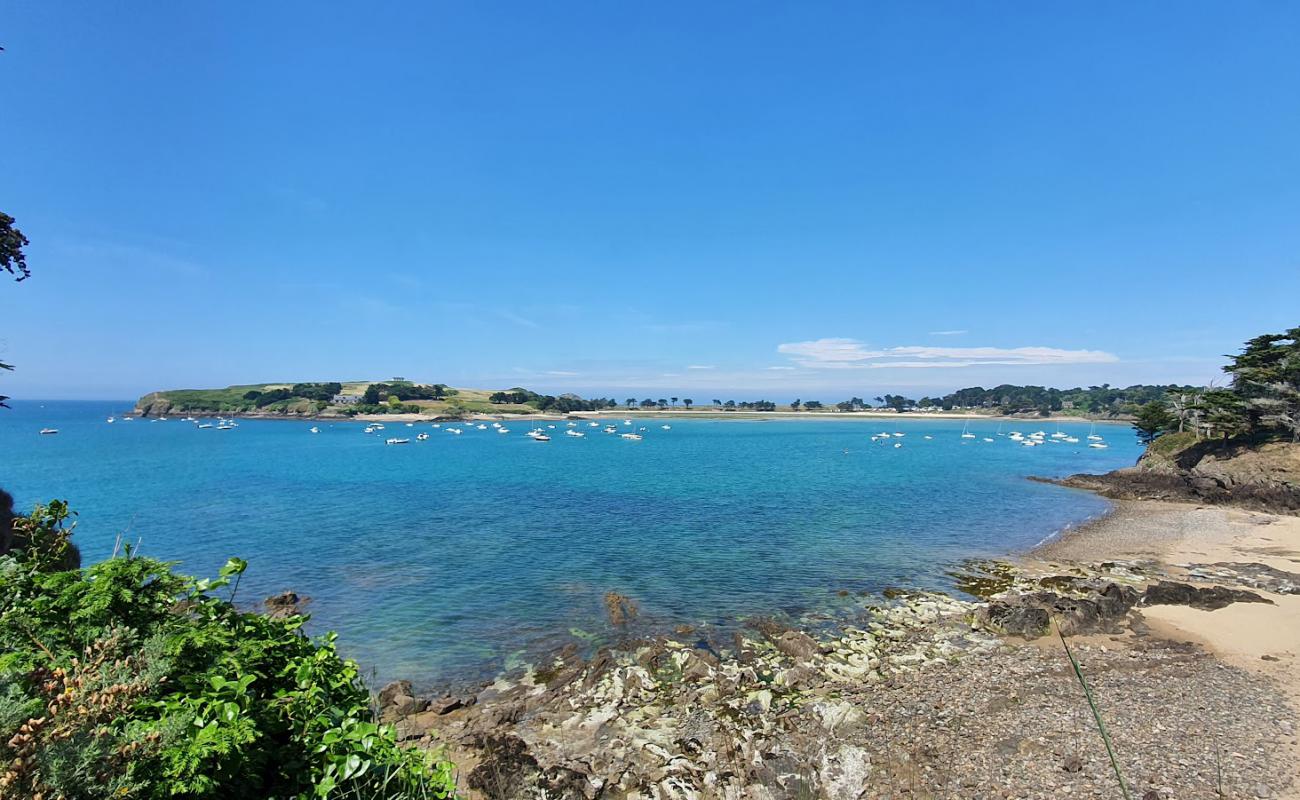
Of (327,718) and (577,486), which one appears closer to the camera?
(327,718)

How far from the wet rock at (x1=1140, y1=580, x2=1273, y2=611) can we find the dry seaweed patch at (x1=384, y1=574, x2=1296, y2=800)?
4619mm

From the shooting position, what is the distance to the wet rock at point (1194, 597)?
21.3 metres

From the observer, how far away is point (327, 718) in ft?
17.0

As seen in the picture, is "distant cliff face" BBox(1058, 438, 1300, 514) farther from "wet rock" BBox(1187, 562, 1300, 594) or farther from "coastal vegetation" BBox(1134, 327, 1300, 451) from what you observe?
"wet rock" BBox(1187, 562, 1300, 594)

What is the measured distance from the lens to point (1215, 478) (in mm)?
48156

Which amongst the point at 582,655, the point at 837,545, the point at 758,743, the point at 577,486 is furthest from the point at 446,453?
the point at 758,743

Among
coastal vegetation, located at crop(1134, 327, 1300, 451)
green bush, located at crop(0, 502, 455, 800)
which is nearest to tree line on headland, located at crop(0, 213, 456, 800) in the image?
green bush, located at crop(0, 502, 455, 800)

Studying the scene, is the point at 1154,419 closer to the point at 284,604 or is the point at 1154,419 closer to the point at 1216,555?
the point at 1216,555

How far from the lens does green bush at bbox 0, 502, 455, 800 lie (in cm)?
348

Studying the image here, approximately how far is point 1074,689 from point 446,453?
301ft

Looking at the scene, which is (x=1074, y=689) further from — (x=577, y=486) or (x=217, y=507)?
(x=217, y=507)

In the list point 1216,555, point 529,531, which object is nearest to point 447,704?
point 529,531

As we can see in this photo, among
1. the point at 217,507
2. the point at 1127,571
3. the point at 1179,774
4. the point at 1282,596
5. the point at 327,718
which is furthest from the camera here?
the point at 217,507

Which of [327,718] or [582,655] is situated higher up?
[327,718]
